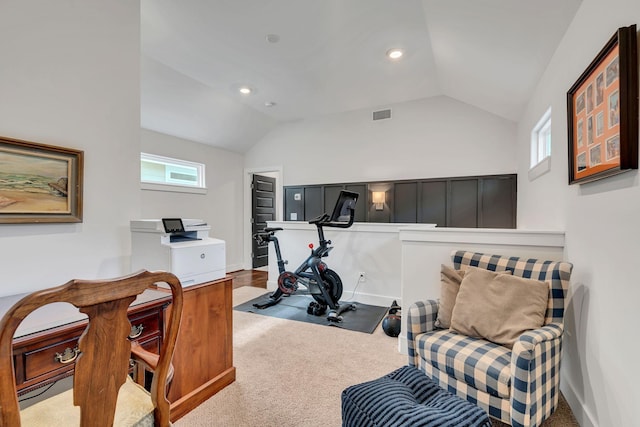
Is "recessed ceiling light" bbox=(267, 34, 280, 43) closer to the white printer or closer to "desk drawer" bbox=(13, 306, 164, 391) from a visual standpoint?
the white printer

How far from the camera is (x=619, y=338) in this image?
1342 mm

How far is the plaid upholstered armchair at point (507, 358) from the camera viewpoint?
1393mm

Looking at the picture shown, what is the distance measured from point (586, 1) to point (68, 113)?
321cm

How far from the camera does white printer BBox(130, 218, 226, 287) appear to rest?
1.90m

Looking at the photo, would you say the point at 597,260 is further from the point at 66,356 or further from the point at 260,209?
the point at 260,209

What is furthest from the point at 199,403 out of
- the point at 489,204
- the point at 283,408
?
the point at 489,204

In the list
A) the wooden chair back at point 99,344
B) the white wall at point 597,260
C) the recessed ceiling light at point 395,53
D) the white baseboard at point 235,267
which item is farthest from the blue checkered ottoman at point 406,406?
the white baseboard at point 235,267

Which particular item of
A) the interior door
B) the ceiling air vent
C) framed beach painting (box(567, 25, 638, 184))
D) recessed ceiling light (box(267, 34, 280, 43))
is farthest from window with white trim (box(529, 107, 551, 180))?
the interior door

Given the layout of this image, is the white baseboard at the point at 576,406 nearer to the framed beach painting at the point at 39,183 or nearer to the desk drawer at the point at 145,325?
the desk drawer at the point at 145,325

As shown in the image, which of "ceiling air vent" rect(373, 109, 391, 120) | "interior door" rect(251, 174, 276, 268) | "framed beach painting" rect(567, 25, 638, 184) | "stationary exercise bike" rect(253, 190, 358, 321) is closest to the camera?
"framed beach painting" rect(567, 25, 638, 184)

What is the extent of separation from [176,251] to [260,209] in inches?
187

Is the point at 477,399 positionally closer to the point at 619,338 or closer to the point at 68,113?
the point at 619,338

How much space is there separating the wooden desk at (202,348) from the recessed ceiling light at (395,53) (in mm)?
3114

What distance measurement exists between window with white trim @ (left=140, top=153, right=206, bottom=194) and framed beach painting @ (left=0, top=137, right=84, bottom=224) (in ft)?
9.52
